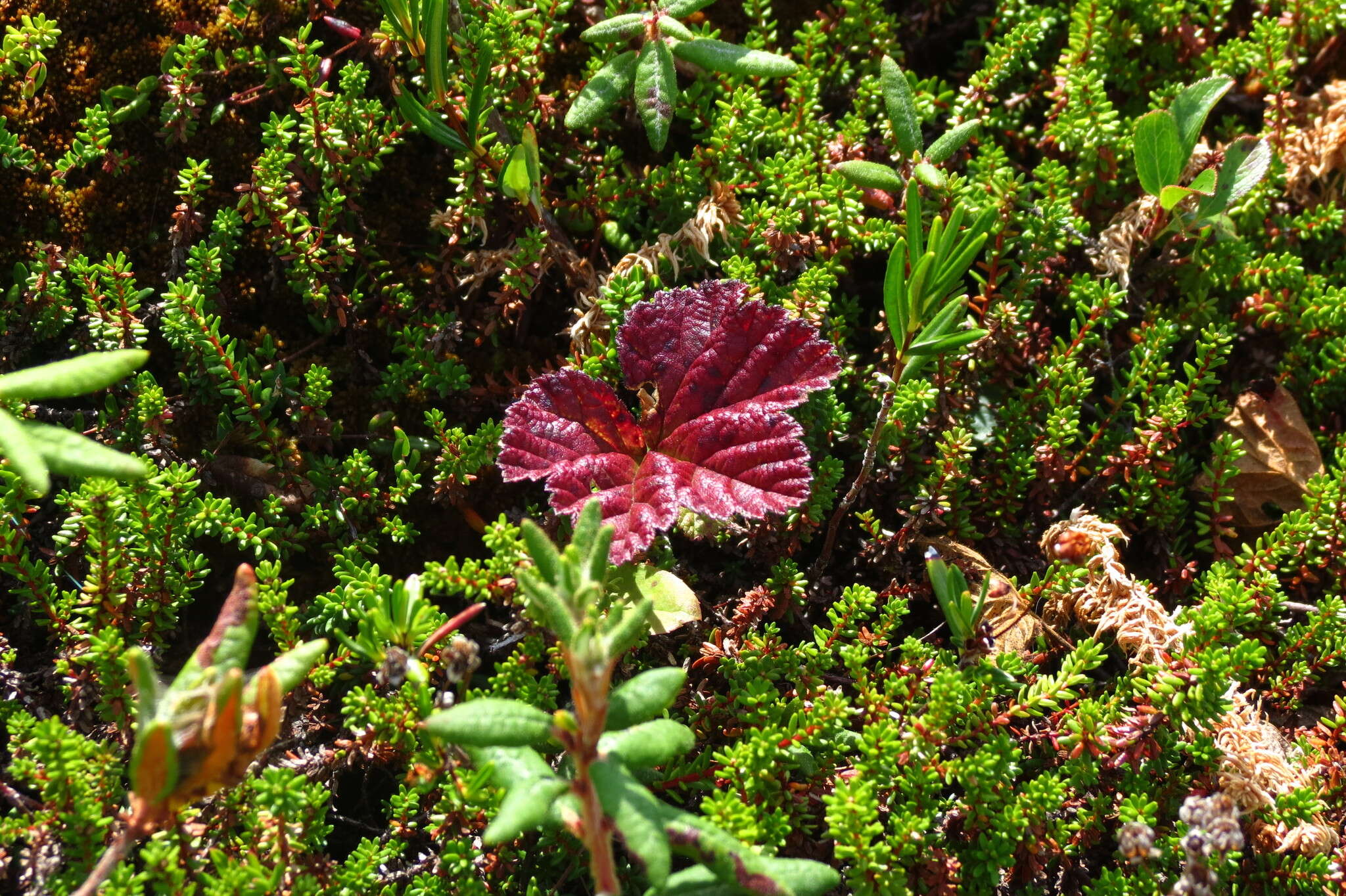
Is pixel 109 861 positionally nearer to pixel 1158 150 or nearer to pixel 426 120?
pixel 426 120

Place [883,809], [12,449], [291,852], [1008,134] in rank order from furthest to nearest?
[1008,134], [883,809], [291,852], [12,449]

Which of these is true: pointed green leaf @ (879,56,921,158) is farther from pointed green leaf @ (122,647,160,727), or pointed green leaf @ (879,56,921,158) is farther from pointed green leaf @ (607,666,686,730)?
pointed green leaf @ (122,647,160,727)

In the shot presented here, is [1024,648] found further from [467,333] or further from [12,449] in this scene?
[12,449]

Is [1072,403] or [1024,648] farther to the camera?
[1072,403]

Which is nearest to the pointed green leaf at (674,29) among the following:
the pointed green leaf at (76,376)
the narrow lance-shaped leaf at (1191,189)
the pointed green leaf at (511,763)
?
the narrow lance-shaped leaf at (1191,189)

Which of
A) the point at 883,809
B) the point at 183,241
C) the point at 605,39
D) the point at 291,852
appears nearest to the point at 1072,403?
the point at 883,809
